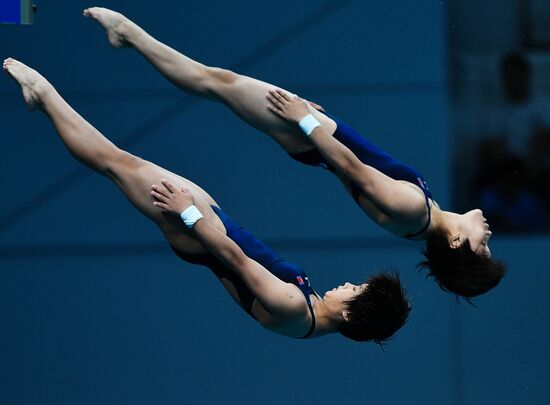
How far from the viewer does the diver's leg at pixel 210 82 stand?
400cm

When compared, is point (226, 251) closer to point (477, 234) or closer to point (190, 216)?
point (190, 216)

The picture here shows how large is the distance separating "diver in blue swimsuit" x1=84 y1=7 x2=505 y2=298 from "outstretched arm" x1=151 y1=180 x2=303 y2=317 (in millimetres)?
445

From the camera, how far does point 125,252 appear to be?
18.0 ft

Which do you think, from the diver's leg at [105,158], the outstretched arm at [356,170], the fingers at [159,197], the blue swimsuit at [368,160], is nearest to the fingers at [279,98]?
the outstretched arm at [356,170]

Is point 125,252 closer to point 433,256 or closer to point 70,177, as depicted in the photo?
point 70,177

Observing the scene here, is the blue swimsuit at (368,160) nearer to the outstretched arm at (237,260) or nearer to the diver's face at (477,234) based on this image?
the diver's face at (477,234)

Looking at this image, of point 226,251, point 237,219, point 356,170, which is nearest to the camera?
point 226,251

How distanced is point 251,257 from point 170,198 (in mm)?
374

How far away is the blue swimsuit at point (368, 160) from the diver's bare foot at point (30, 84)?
2.97ft

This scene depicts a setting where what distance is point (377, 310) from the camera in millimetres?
3914

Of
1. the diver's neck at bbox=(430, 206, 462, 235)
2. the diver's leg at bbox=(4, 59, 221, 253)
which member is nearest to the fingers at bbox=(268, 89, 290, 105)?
the diver's leg at bbox=(4, 59, 221, 253)

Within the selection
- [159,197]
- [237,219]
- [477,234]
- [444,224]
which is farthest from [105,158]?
[237,219]

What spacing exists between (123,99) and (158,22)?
0.40 metres

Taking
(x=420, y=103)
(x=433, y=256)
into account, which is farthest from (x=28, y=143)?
(x=433, y=256)
